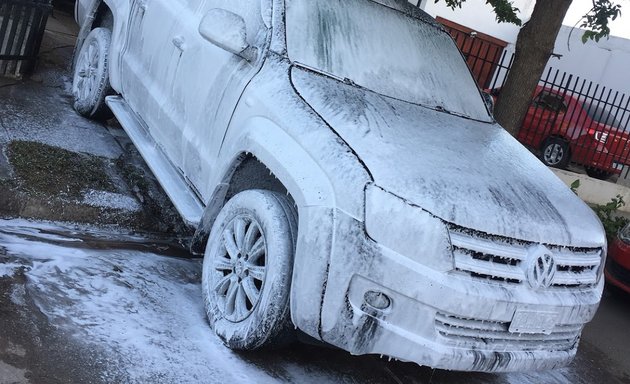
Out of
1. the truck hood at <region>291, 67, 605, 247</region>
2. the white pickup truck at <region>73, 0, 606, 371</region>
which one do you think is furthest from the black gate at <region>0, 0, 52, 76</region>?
the truck hood at <region>291, 67, 605, 247</region>

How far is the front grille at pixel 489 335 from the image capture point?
11.2ft

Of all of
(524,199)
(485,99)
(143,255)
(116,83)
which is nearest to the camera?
(524,199)

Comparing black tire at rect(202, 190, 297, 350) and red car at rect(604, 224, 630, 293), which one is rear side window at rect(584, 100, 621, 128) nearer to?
red car at rect(604, 224, 630, 293)

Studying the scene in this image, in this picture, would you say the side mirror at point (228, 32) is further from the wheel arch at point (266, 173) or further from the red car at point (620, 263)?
the red car at point (620, 263)

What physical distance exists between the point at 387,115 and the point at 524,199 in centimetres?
85

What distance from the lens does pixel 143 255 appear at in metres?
4.75

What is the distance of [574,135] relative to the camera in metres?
14.3

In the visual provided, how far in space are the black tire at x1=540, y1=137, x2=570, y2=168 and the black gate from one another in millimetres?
9919

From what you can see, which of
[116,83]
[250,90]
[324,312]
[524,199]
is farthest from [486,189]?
[116,83]

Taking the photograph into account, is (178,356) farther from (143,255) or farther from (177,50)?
(177,50)

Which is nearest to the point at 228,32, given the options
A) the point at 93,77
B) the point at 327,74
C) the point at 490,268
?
the point at 327,74

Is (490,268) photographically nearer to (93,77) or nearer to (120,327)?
(120,327)

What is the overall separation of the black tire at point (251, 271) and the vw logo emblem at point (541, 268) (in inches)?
42.8

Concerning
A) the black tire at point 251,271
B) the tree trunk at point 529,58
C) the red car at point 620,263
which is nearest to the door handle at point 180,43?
the black tire at point 251,271
